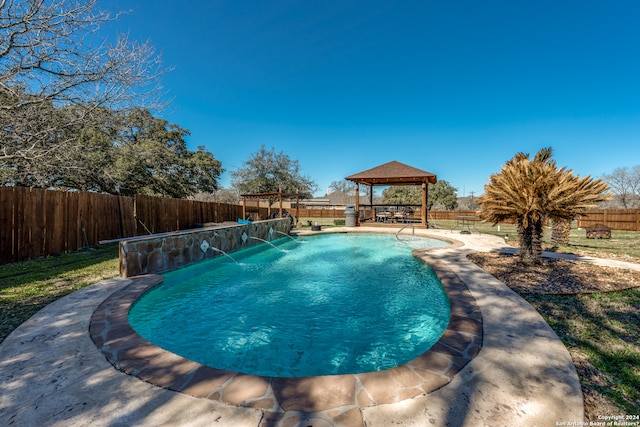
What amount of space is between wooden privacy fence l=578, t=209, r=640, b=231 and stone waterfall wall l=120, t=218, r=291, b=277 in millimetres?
22582

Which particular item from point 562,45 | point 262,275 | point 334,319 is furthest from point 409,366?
point 562,45

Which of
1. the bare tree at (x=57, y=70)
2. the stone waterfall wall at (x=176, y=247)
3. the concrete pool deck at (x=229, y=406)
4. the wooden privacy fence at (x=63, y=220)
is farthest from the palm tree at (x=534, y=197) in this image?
the wooden privacy fence at (x=63, y=220)

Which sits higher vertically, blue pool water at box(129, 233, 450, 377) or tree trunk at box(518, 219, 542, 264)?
tree trunk at box(518, 219, 542, 264)

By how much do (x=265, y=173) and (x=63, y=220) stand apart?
85.3 feet

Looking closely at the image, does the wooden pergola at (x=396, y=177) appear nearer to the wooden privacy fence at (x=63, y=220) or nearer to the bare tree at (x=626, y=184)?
→ the wooden privacy fence at (x=63, y=220)

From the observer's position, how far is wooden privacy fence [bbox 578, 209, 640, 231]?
17062 millimetres

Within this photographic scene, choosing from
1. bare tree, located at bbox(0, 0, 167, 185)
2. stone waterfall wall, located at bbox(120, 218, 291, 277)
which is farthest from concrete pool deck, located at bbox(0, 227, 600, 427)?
bare tree, located at bbox(0, 0, 167, 185)

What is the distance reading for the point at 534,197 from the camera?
17.2 feet

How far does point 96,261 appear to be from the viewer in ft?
20.8

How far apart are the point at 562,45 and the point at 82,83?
21.5 meters

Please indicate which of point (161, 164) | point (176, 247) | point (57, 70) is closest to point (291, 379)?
point (176, 247)

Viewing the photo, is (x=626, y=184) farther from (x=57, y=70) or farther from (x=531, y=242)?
(x=57, y=70)

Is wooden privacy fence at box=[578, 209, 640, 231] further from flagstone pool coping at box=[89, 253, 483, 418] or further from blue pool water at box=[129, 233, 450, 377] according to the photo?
flagstone pool coping at box=[89, 253, 483, 418]

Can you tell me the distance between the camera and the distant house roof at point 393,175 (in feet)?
48.7
